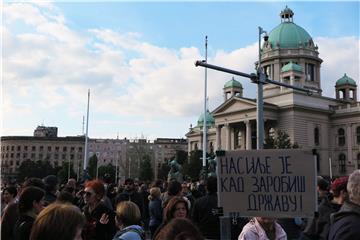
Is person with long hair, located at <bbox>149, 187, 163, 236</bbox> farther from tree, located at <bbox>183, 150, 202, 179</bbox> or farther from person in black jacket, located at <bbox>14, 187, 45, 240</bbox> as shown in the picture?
tree, located at <bbox>183, 150, 202, 179</bbox>

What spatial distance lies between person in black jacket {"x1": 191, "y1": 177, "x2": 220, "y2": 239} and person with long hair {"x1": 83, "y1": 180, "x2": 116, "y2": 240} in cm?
159

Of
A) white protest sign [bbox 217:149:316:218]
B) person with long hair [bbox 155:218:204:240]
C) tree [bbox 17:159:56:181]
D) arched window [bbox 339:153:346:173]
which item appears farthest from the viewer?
tree [bbox 17:159:56:181]

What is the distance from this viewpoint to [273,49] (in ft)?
263

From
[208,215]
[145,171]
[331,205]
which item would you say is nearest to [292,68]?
[145,171]

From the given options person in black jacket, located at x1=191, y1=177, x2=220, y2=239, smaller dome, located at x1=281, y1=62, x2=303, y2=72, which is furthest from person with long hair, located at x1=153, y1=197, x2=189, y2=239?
smaller dome, located at x1=281, y1=62, x2=303, y2=72

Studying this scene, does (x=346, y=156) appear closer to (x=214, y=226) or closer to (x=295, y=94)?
(x=295, y=94)

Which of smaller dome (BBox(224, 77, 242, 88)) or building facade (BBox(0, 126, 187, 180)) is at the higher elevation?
smaller dome (BBox(224, 77, 242, 88))

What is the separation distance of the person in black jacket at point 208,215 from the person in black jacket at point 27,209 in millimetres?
2659

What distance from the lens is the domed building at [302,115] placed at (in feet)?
218

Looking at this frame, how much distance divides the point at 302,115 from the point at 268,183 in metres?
64.2

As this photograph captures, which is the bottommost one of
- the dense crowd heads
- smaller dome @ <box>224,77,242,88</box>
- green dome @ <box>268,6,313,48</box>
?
the dense crowd heads

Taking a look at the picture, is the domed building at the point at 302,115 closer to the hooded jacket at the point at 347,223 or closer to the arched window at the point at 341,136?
the arched window at the point at 341,136

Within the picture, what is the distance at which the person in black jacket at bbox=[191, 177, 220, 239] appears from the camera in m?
6.79

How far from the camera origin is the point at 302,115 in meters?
66.5
